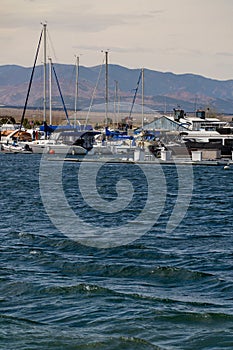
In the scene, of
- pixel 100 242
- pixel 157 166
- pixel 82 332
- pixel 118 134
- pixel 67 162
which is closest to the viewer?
pixel 82 332

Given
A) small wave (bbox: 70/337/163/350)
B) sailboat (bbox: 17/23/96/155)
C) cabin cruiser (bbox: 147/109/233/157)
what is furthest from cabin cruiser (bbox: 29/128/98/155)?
small wave (bbox: 70/337/163/350)

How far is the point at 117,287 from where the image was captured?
1616 centimetres

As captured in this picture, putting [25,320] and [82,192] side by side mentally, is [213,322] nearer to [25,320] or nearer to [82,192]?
[25,320]

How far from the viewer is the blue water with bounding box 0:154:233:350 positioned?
13.1 metres

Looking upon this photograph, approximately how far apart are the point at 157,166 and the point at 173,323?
5096cm

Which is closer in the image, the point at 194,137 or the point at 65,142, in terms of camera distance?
the point at 65,142

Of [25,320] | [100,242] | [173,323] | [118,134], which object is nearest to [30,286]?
[25,320]

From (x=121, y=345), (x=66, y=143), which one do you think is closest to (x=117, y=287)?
(x=121, y=345)

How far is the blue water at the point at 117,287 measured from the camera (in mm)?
13148

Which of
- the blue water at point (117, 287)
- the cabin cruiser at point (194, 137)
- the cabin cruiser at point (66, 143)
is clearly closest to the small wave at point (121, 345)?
the blue water at point (117, 287)

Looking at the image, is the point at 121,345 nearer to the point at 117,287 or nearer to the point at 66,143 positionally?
the point at 117,287

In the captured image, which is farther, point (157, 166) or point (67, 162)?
point (67, 162)

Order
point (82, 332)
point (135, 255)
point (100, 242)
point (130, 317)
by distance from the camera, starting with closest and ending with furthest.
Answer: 1. point (82, 332)
2. point (130, 317)
3. point (135, 255)
4. point (100, 242)

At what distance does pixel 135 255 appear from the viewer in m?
19.7
